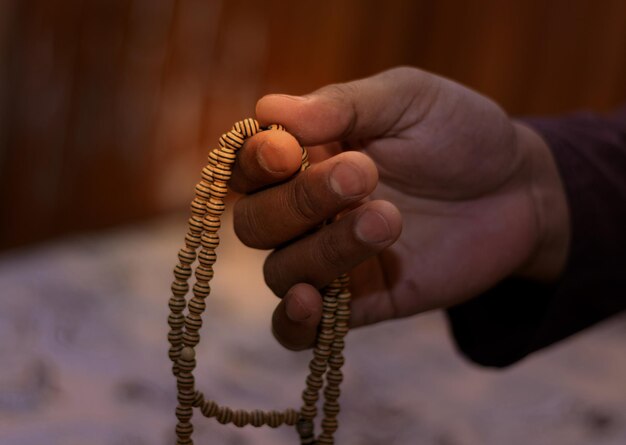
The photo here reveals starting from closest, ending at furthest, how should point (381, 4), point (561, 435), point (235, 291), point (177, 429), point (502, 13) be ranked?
point (177, 429)
point (561, 435)
point (235, 291)
point (502, 13)
point (381, 4)

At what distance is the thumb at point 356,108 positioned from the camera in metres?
0.74

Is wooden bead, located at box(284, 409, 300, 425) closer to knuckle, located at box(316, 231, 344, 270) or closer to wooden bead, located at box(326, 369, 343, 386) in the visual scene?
wooden bead, located at box(326, 369, 343, 386)

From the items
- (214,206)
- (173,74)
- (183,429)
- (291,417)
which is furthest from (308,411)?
(173,74)

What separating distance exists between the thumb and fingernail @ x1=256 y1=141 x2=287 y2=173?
4 cm

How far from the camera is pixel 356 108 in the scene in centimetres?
80

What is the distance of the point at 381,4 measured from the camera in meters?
2.54

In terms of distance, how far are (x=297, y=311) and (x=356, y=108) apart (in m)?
0.22

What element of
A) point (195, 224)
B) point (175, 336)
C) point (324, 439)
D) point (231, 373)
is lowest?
point (231, 373)

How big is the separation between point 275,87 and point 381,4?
1.52 feet

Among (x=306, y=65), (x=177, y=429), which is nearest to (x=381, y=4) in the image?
(x=306, y=65)

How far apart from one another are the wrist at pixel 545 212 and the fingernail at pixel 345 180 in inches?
17.4

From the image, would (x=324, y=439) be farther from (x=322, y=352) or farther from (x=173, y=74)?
(x=173, y=74)

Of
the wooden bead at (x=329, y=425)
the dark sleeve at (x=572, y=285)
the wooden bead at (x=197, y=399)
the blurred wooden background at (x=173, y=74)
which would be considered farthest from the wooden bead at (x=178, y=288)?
the blurred wooden background at (x=173, y=74)

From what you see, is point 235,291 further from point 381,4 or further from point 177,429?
point 381,4
